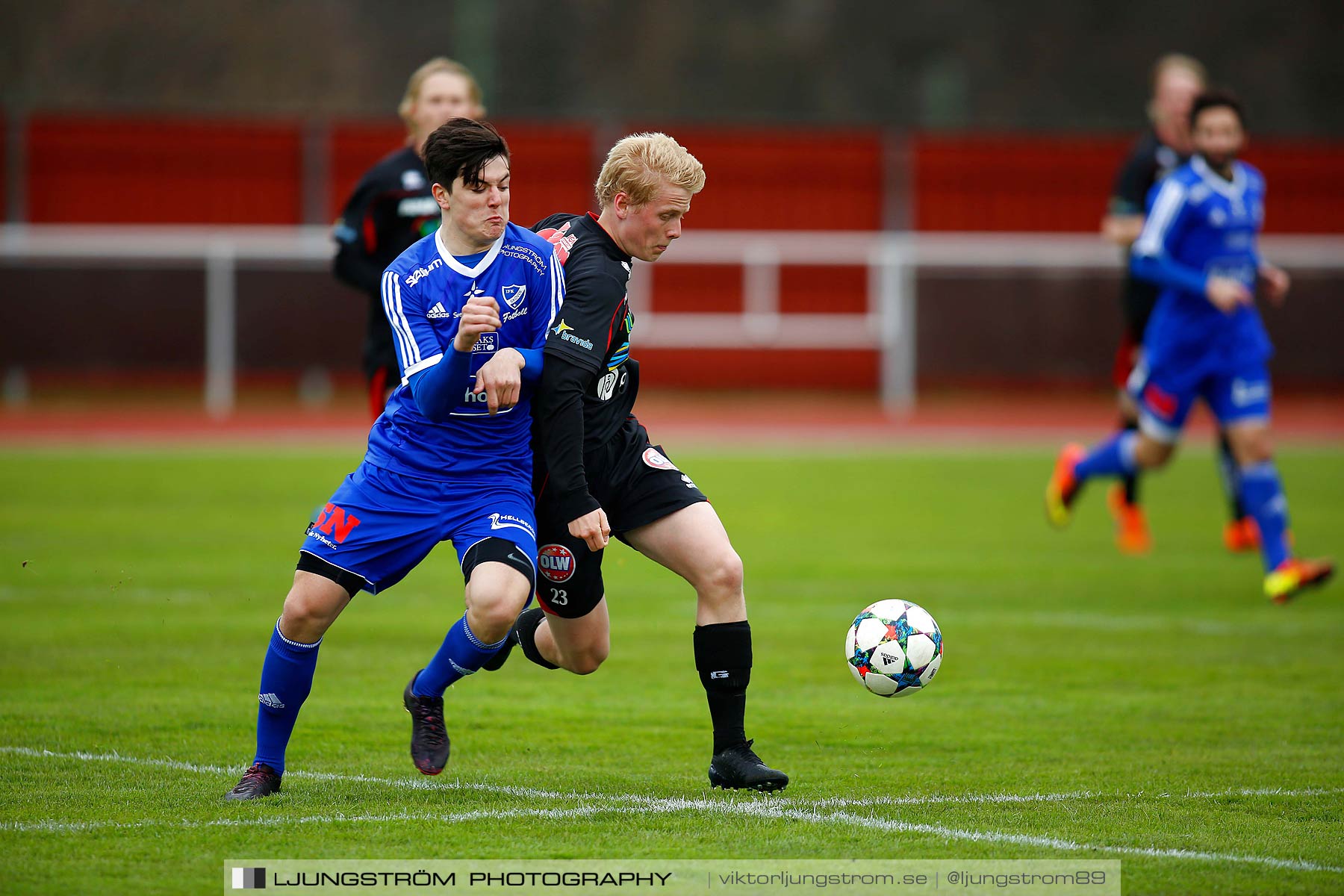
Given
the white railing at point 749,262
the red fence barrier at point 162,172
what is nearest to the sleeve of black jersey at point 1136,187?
the white railing at point 749,262

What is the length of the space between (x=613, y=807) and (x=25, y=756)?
1908 mm

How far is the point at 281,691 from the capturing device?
4688 millimetres

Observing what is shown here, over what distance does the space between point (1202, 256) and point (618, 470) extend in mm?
4869

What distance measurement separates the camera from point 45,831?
169 inches

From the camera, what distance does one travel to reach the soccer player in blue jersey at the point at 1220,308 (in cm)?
829

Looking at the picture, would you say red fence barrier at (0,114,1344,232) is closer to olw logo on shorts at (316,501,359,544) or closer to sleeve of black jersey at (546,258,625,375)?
sleeve of black jersey at (546,258,625,375)

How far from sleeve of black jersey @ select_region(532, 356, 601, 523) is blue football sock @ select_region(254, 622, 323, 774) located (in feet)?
2.69

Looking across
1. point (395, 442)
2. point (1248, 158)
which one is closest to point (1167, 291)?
point (395, 442)

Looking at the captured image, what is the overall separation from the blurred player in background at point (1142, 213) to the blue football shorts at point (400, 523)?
605 cm

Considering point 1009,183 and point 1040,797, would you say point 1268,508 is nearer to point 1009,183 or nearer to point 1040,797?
point 1040,797

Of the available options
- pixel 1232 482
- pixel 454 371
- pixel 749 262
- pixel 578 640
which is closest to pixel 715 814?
pixel 578 640

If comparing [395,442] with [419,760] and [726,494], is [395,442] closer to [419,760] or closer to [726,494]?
[419,760]

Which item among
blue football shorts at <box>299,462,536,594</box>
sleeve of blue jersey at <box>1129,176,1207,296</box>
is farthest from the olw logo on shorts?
sleeve of blue jersey at <box>1129,176,1207,296</box>

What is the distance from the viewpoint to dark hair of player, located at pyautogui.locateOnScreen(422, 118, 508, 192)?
4.59 metres
